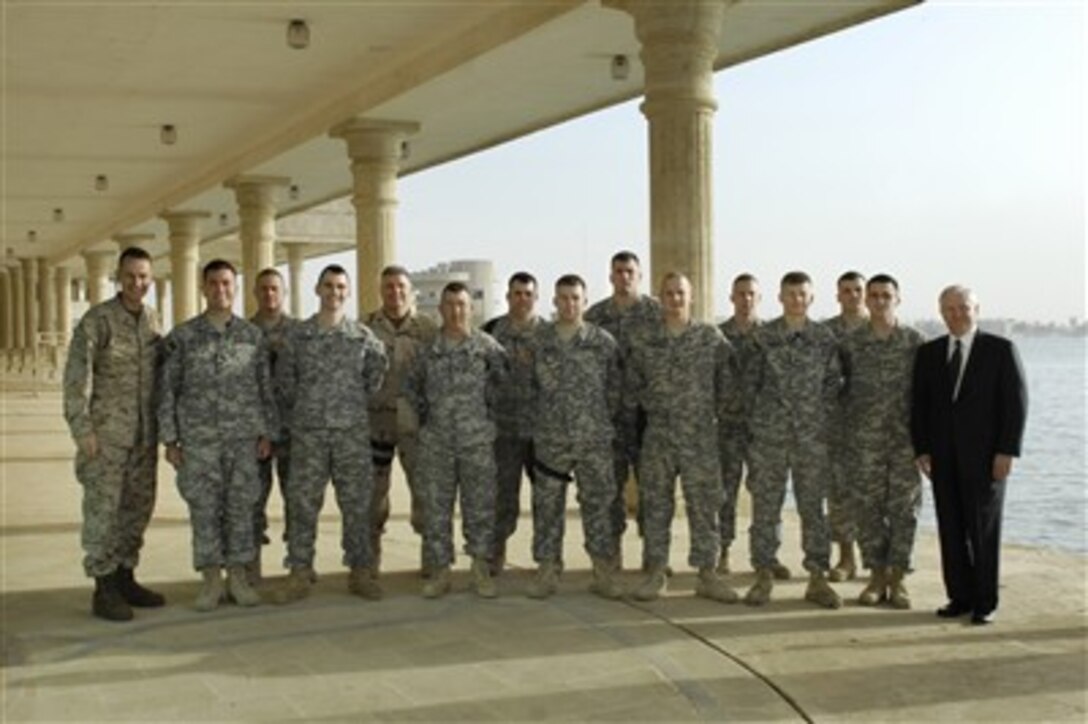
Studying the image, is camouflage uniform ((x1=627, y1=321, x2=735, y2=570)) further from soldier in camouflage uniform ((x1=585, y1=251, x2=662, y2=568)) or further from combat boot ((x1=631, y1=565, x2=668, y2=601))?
soldier in camouflage uniform ((x1=585, y1=251, x2=662, y2=568))

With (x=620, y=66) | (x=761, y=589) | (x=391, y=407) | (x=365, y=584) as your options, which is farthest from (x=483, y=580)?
(x=620, y=66)

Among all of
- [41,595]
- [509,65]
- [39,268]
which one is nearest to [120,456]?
[41,595]

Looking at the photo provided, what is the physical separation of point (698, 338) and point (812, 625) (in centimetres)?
148

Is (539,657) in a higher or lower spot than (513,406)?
lower

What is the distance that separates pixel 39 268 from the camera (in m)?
36.2

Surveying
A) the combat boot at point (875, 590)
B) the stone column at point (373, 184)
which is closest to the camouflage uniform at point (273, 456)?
the combat boot at point (875, 590)

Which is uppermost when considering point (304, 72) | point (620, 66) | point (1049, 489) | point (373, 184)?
point (304, 72)

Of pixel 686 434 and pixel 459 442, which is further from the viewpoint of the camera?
pixel 459 442

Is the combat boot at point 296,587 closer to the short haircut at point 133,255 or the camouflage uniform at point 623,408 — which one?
the camouflage uniform at point 623,408

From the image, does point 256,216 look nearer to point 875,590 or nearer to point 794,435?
point 794,435

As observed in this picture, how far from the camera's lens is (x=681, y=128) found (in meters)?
8.12

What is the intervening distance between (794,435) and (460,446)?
1642 millimetres

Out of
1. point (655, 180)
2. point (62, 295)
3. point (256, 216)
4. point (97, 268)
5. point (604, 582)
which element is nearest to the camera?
point (604, 582)

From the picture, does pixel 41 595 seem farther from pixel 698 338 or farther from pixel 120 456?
pixel 698 338
